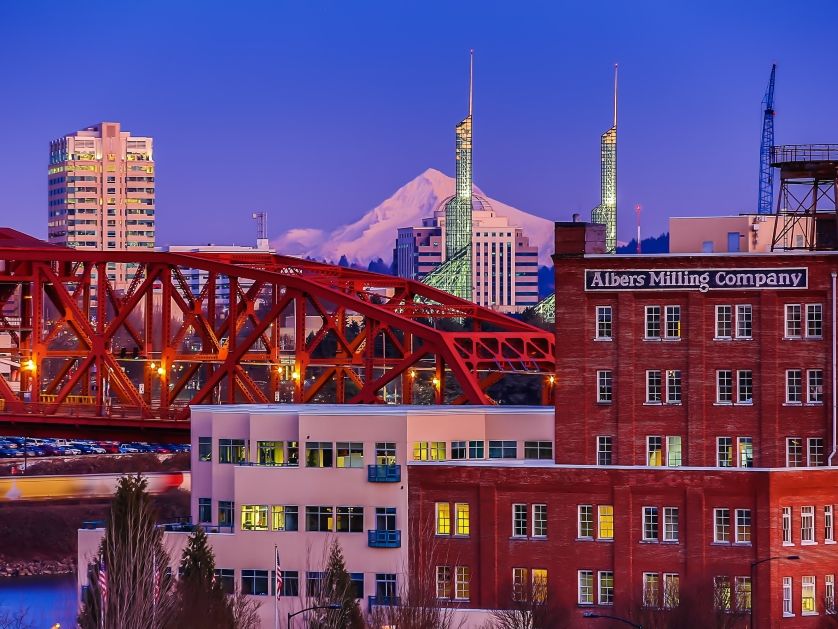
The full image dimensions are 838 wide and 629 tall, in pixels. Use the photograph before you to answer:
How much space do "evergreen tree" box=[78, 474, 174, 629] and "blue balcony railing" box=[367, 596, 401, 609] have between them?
1048 centimetres

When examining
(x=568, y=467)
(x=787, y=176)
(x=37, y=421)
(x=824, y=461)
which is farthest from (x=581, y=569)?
(x=37, y=421)

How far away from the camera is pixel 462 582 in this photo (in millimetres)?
119562

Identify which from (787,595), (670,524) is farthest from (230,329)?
(787,595)

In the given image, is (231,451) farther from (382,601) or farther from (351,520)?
(382,601)

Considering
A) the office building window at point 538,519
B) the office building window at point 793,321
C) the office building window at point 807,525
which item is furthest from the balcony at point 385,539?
the office building window at point 793,321

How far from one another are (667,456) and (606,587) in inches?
275

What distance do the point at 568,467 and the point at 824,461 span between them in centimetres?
1199

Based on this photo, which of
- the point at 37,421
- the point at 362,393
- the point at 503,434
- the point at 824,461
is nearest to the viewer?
the point at 824,461

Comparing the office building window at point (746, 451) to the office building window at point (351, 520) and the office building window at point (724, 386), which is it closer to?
the office building window at point (724, 386)

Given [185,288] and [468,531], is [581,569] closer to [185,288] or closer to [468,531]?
[468,531]

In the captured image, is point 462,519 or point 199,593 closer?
point 199,593

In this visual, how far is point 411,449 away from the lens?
4813 inches

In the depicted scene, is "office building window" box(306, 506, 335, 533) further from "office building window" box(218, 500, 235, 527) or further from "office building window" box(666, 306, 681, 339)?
"office building window" box(666, 306, 681, 339)

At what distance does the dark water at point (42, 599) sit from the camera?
15312 centimetres
